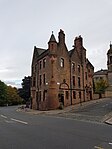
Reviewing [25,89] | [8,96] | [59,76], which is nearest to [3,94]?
[8,96]

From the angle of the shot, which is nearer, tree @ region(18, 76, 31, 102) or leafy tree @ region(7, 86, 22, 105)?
tree @ region(18, 76, 31, 102)

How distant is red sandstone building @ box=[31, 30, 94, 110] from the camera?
157 feet

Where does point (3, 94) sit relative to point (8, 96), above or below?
above

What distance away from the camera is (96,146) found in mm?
9945

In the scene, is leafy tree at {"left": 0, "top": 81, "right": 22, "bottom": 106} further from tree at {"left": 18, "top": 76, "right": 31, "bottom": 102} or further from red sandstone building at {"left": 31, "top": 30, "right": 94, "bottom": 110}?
red sandstone building at {"left": 31, "top": 30, "right": 94, "bottom": 110}

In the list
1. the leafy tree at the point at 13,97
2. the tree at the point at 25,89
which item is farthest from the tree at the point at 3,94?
the tree at the point at 25,89

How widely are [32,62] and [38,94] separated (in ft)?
30.5

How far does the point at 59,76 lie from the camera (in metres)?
49.1

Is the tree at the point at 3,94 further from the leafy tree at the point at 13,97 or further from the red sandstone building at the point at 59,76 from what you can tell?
the red sandstone building at the point at 59,76

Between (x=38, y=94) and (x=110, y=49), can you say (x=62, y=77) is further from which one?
(x=110, y=49)

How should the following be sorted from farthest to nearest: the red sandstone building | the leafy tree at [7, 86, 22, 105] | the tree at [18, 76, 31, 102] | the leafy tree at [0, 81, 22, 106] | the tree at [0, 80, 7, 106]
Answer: the leafy tree at [7, 86, 22, 105] → the tree at [18, 76, 31, 102] → the leafy tree at [0, 81, 22, 106] → the tree at [0, 80, 7, 106] → the red sandstone building

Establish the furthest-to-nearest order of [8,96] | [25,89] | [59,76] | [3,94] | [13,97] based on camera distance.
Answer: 1. [13,97]
2. [8,96]
3. [25,89]
4. [3,94]
5. [59,76]

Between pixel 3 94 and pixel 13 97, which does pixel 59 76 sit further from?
pixel 13 97

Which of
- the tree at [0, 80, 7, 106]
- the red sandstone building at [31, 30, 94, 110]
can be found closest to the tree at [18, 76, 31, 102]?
the tree at [0, 80, 7, 106]
